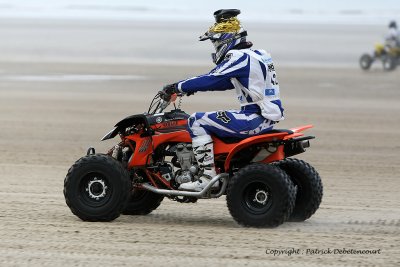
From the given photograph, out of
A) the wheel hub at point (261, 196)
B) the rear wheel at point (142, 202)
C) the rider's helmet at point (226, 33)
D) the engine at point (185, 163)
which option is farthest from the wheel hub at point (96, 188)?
the rider's helmet at point (226, 33)

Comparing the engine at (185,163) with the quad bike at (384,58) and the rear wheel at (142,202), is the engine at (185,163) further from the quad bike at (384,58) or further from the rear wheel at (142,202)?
the quad bike at (384,58)

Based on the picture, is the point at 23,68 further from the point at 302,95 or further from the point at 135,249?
the point at 135,249

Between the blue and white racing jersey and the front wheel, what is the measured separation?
554 mm

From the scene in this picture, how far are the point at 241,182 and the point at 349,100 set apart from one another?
49.9 ft

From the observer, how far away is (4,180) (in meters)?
13.1

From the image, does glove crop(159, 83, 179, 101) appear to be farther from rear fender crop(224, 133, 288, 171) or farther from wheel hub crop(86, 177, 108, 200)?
wheel hub crop(86, 177, 108, 200)

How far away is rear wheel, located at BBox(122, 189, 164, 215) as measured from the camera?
10812mm

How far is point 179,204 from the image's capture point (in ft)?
38.6

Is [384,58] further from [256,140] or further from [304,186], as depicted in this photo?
[256,140]

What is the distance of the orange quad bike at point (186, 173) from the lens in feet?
32.4

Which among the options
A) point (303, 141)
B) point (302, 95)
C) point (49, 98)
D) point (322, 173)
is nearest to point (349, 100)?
point (302, 95)

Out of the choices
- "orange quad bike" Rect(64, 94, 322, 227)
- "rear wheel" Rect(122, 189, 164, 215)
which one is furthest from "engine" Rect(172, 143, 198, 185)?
"rear wheel" Rect(122, 189, 164, 215)

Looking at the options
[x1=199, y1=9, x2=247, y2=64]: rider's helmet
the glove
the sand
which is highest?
[x1=199, y1=9, x2=247, y2=64]: rider's helmet

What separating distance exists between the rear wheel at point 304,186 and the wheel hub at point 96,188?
66.1 inches
